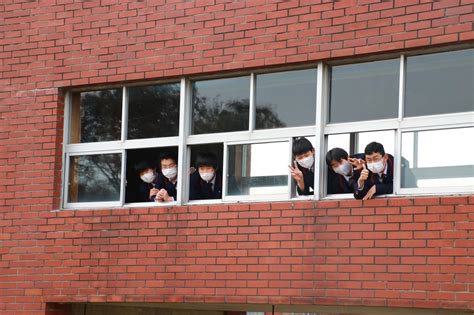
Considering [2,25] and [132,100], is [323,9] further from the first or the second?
[2,25]

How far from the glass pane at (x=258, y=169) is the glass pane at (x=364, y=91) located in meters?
0.69

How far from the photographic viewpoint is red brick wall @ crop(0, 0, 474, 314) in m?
10.3

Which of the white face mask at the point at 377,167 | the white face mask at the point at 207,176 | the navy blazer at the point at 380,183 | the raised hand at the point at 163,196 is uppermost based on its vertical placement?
the white face mask at the point at 377,167

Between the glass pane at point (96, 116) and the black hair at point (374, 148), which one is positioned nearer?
the black hair at point (374, 148)

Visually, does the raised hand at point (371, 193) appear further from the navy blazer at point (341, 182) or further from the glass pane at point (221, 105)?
the glass pane at point (221, 105)

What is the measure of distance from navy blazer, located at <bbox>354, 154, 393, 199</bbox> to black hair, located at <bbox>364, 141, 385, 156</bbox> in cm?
9

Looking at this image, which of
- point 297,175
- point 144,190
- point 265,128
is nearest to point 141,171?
point 144,190

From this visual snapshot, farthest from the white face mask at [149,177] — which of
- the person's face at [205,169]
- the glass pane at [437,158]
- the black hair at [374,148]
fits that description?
the glass pane at [437,158]

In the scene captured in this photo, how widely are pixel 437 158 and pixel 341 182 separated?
1.04m

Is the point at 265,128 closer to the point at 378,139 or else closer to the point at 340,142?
the point at 340,142

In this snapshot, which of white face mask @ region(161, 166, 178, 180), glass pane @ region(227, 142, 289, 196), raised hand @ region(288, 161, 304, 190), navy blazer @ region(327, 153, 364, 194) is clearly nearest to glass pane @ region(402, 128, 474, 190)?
navy blazer @ region(327, 153, 364, 194)

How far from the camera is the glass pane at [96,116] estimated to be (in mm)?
12555

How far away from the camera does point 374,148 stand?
10.7 meters

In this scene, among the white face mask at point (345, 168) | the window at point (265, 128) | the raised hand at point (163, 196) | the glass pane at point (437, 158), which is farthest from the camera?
the raised hand at point (163, 196)
